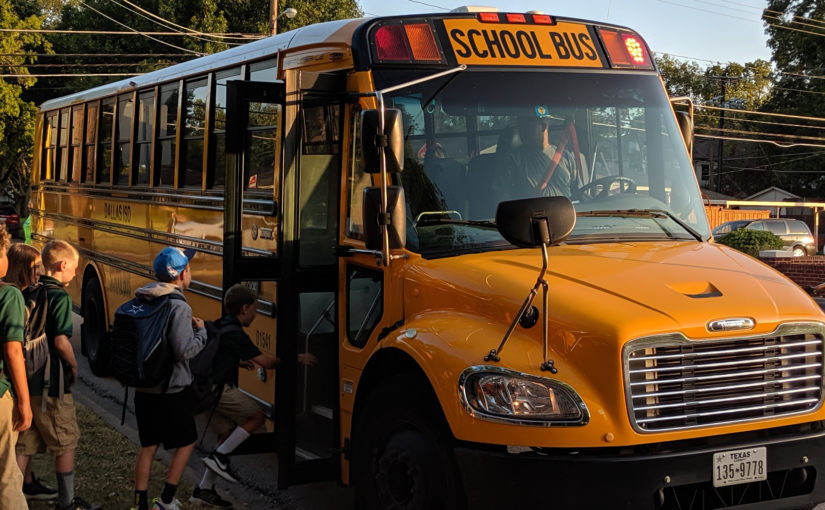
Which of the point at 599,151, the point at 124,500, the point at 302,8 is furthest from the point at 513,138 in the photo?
the point at 302,8

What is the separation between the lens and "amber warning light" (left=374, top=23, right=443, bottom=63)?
5.12 metres

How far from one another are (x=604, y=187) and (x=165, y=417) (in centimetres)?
282

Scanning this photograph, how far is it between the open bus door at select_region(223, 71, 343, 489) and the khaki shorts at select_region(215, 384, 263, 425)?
0.19 metres

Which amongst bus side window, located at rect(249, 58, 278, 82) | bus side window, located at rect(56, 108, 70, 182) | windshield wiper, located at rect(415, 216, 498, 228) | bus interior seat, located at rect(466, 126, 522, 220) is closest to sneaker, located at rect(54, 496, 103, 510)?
windshield wiper, located at rect(415, 216, 498, 228)

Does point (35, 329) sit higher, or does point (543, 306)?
point (543, 306)

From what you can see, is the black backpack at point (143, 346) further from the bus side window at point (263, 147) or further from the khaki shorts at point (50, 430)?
the bus side window at point (263, 147)

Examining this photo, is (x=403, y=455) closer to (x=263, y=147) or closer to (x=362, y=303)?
(x=362, y=303)

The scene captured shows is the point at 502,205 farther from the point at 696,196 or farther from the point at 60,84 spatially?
the point at 60,84

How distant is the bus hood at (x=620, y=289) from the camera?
156 inches

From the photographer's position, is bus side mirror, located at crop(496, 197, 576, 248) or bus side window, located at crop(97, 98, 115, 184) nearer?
bus side mirror, located at crop(496, 197, 576, 248)

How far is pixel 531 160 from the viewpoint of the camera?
5.07m

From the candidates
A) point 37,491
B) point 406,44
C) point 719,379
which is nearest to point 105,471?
point 37,491

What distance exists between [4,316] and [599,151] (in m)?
3.26

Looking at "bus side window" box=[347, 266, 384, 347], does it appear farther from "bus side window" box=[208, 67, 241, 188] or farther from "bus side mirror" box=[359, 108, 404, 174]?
"bus side window" box=[208, 67, 241, 188]
